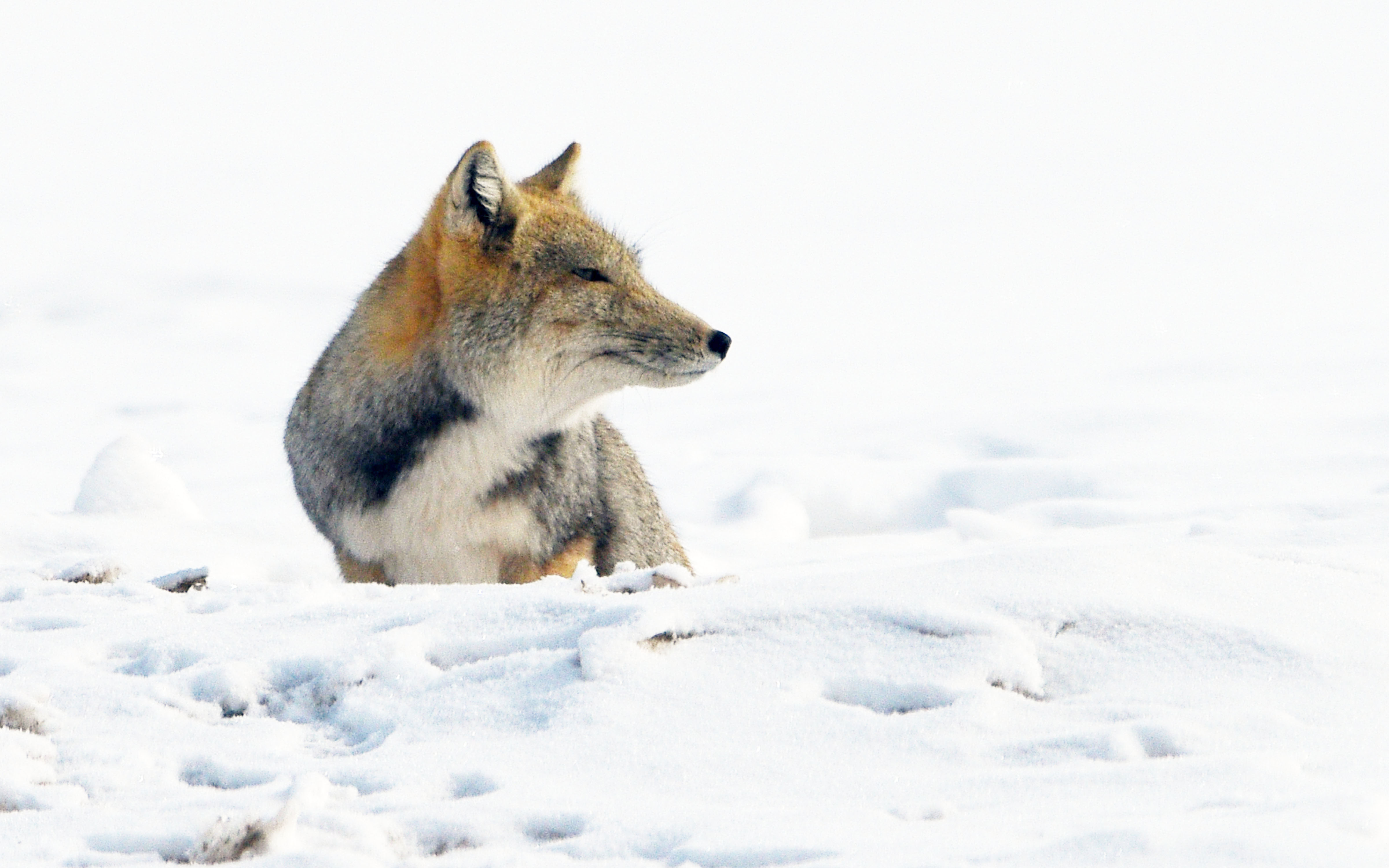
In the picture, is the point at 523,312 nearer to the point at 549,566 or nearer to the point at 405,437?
the point at 405,437

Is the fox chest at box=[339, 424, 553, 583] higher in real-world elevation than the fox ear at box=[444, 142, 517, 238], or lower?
lower

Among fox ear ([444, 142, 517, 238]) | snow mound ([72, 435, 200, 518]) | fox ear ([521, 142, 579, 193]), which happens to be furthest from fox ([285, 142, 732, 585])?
snow mound ([72, 435, 200, 518])

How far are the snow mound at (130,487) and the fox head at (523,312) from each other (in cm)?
459

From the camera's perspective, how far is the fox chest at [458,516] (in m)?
5.51

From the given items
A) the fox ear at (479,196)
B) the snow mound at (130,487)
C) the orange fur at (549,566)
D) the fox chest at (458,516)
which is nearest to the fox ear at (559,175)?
the fox ear at (479,196)

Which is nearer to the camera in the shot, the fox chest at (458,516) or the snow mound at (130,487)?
the fox chest at (458,516)

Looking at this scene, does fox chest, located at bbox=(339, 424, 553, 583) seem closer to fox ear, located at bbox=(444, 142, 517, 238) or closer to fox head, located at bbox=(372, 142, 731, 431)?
fox head, located at bbox=(372, 142, 731, 431)

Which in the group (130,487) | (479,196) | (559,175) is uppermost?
(559,175)

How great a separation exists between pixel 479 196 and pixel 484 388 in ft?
2.72

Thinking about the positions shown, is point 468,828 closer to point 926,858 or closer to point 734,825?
point 734,825

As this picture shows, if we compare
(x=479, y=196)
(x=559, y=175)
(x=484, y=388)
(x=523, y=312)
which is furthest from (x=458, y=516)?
(x=559, y=175)

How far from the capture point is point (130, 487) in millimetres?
9742

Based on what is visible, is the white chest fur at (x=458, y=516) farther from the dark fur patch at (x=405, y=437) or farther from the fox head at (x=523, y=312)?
the fox head at (x=523, y=312)

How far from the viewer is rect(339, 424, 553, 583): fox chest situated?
5.51m
